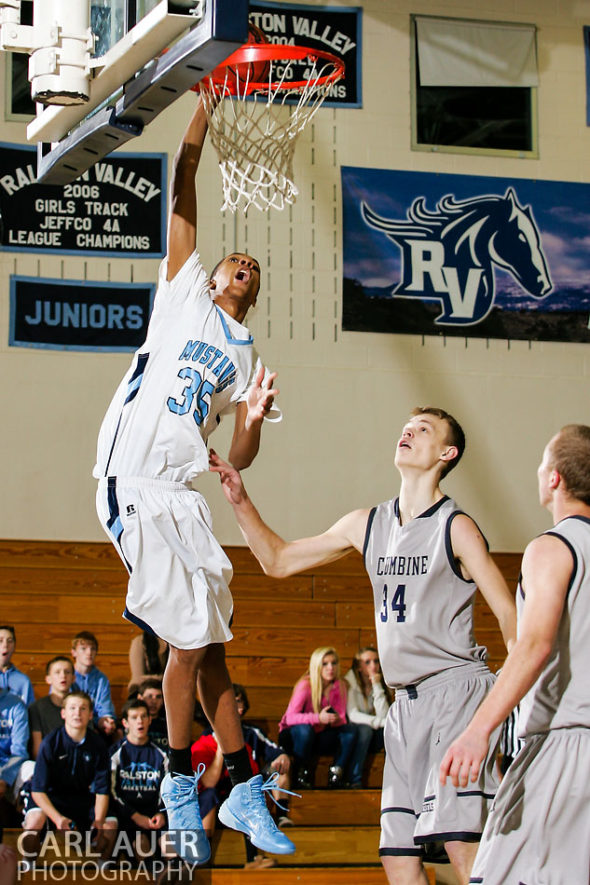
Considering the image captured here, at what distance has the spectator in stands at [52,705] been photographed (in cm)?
884

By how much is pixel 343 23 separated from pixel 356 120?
1039 millimetres

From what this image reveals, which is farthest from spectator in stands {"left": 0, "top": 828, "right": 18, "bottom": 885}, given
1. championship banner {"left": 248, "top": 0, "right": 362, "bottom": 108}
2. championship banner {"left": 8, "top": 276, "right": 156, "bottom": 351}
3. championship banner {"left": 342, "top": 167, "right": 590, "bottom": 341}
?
championship banner {"left": 248, "top": 0, "right": 362, "bottom": 108}

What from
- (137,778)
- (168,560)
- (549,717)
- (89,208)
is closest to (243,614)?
(137,778)

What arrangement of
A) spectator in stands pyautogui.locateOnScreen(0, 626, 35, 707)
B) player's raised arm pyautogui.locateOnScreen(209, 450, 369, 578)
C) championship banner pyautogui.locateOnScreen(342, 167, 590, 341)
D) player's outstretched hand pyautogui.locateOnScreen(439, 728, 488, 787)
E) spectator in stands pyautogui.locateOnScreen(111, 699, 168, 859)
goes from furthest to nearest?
1. championship banner pyautogui.locateOnScreen(342, 167, 590, 341)
2. spectator in stands pyautogui.locateOnScreen(0, 626, 35, 707)
3. spectator in stands pyautogui.locateOnScreen(111, 699, 168, 859)
4. player's raised arm pyautogui.locateOnScreen(209, 450, 369, 578)
5. player's outstretched hand pyautogui.locateOnScreen(439, 728, 488, 787)

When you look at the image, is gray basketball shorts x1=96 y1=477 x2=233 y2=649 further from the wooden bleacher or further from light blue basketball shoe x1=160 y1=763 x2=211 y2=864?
the wooden bleacher

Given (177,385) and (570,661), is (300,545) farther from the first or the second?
(570,661)

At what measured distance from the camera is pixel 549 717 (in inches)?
157

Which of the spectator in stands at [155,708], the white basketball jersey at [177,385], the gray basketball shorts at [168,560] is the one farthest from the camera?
the spectator in stands at [155,708]

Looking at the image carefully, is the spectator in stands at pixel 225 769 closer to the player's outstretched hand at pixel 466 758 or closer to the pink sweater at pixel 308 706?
the pink sweater at pixel 308 706

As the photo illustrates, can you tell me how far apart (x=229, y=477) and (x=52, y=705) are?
4.69 m

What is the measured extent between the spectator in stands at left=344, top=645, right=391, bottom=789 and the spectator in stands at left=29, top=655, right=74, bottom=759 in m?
2.42

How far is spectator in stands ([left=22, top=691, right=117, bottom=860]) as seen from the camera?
317 inches

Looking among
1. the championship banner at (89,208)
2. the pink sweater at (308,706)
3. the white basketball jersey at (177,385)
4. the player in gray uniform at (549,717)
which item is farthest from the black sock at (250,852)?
the championship banner at (89,208)

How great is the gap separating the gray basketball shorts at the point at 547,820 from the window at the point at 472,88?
909cm
